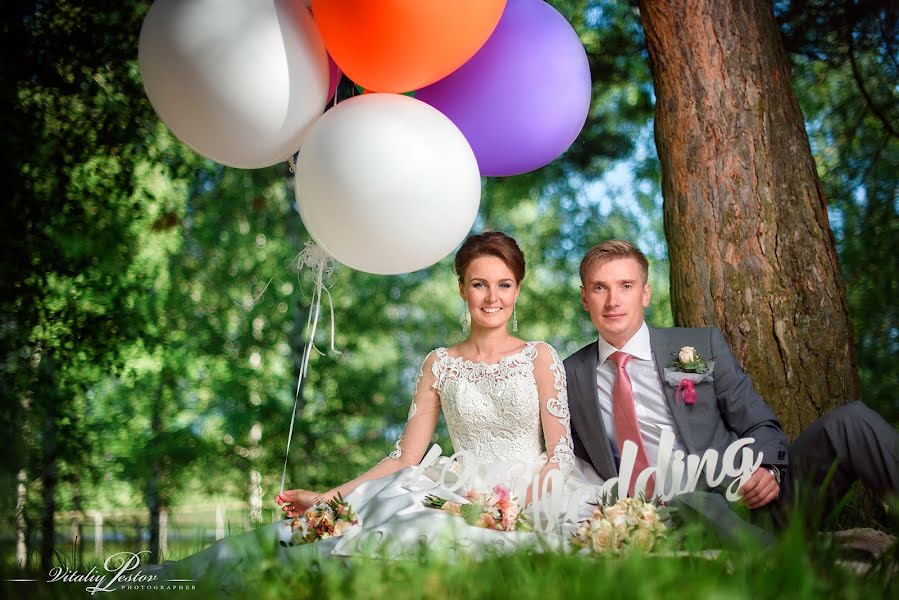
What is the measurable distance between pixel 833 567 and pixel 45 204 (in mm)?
5420

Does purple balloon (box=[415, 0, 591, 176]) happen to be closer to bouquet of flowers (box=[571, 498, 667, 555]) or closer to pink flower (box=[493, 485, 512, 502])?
pink flower (box=[493, 485, 512, 502])

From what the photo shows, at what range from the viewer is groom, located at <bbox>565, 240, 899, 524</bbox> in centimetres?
296

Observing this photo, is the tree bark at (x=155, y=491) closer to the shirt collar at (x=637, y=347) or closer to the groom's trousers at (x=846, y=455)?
the shirt collar at (x=637, y=347)

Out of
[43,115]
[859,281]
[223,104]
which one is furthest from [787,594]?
[43,115]

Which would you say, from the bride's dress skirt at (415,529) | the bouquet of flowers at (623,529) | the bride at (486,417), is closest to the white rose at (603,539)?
the bouquet of flowers at (623,529)

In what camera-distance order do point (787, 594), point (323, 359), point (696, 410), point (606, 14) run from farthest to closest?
1. point (323, 359)
2. point (606, 14)
3. point (696, 410)
4. point (787, 594)

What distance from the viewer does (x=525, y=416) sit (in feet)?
10.3

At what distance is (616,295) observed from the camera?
304 centimetres

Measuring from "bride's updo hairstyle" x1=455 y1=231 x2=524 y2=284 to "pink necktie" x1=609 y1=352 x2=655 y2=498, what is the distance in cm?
50

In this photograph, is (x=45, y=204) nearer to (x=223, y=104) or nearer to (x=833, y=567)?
(x=223, y=104)

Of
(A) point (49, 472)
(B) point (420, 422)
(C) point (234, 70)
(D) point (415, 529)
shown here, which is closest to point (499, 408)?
(B) point (420, 422)

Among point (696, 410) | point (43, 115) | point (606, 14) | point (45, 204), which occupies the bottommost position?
point (696, 410)

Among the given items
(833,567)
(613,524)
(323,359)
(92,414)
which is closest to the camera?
(833,567)

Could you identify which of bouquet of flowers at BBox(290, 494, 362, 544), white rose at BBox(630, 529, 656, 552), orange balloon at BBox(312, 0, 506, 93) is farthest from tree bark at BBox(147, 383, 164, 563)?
white rose at BBox(630, 529, 656, 552)
